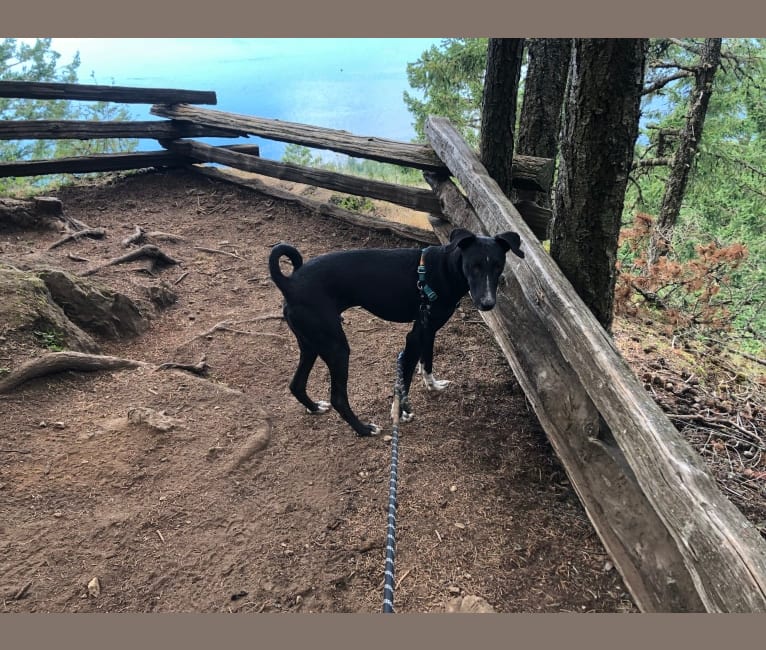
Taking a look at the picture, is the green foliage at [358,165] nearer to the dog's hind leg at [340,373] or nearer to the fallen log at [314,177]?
the fallen log at [314,177]

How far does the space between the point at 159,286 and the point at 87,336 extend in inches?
57.7

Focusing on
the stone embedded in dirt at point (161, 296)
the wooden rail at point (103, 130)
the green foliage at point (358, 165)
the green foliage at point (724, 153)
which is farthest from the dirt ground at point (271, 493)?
the green foliage at point (358, 165)

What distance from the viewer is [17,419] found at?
141 inches

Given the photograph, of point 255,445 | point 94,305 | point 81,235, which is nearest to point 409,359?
point 255,445

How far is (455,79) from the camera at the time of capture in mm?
14734

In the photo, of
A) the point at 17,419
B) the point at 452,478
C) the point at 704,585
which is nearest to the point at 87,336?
the point at 17,419

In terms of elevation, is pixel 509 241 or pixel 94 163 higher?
pixel 509 241

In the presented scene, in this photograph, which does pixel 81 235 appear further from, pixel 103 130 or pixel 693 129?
pixel 693 129

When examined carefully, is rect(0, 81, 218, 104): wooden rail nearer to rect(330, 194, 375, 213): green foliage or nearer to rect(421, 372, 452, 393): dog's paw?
rect(330, 194, 375, 213): green foliage

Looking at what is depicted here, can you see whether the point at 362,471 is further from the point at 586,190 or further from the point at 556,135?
the point at 556,135

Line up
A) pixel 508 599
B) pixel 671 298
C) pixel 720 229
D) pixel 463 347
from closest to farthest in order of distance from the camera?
pixel 508 599 → pixel 463 347 → pixel 671 298 → pixel 720 229

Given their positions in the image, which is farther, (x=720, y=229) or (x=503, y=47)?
(x=720, y=229)

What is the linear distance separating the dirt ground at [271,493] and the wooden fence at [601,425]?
37 centimetres

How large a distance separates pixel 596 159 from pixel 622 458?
6.85ft
